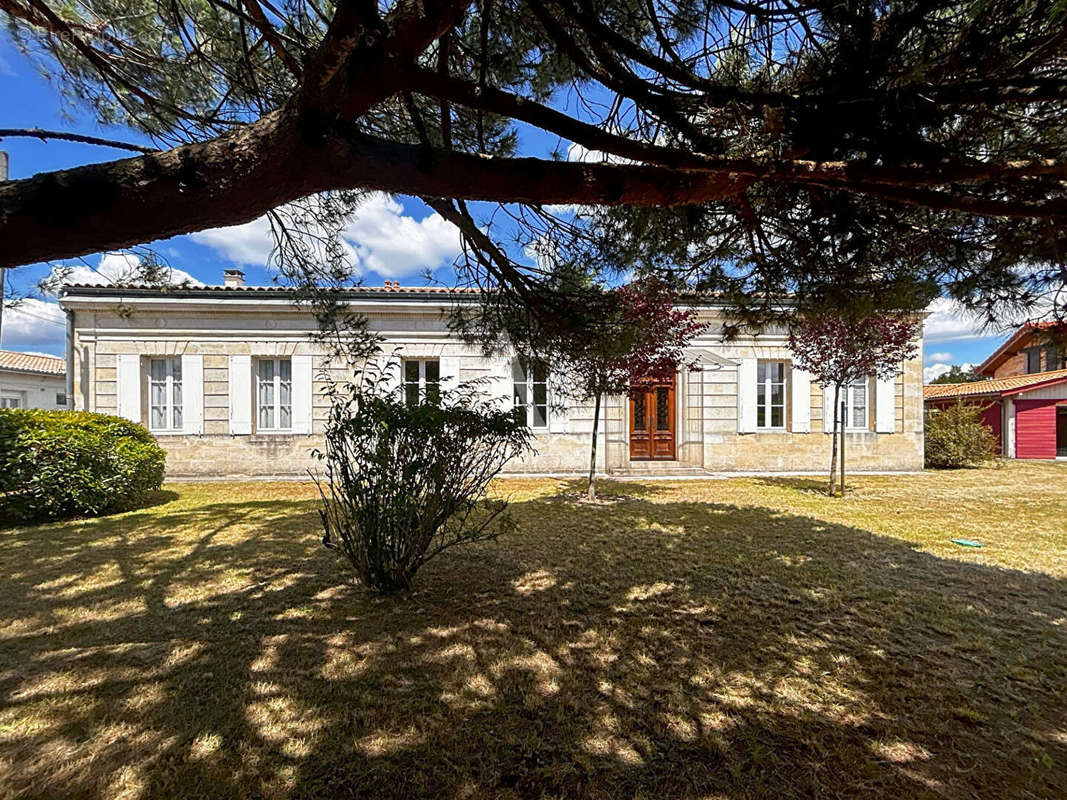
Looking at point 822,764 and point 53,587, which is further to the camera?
point 53,587

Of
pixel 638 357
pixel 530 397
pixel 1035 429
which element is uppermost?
pixel 638 357

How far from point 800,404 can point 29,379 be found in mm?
30671

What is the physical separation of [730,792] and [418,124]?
146 inches

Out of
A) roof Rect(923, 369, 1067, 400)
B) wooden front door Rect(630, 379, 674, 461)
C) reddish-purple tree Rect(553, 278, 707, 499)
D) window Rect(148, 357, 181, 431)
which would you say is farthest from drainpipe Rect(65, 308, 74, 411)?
roof Rect(923, 369, 1067, 400)

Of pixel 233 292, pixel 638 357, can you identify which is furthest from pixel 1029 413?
pixel 233 292

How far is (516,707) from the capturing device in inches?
87.5

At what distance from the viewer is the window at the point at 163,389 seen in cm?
957

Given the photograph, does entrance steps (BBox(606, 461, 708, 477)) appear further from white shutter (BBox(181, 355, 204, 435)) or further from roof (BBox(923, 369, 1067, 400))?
roof (BBox(923, 369, 1067, 400))

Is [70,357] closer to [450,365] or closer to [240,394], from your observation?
[240,394]

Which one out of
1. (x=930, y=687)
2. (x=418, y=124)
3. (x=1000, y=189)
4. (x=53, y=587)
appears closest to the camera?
(x=930, y=687)

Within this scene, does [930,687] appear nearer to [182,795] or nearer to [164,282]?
[182,795]


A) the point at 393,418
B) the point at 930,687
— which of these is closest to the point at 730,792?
the point at 930,687

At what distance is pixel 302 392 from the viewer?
378 inches

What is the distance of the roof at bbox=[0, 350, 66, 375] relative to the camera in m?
19.3
